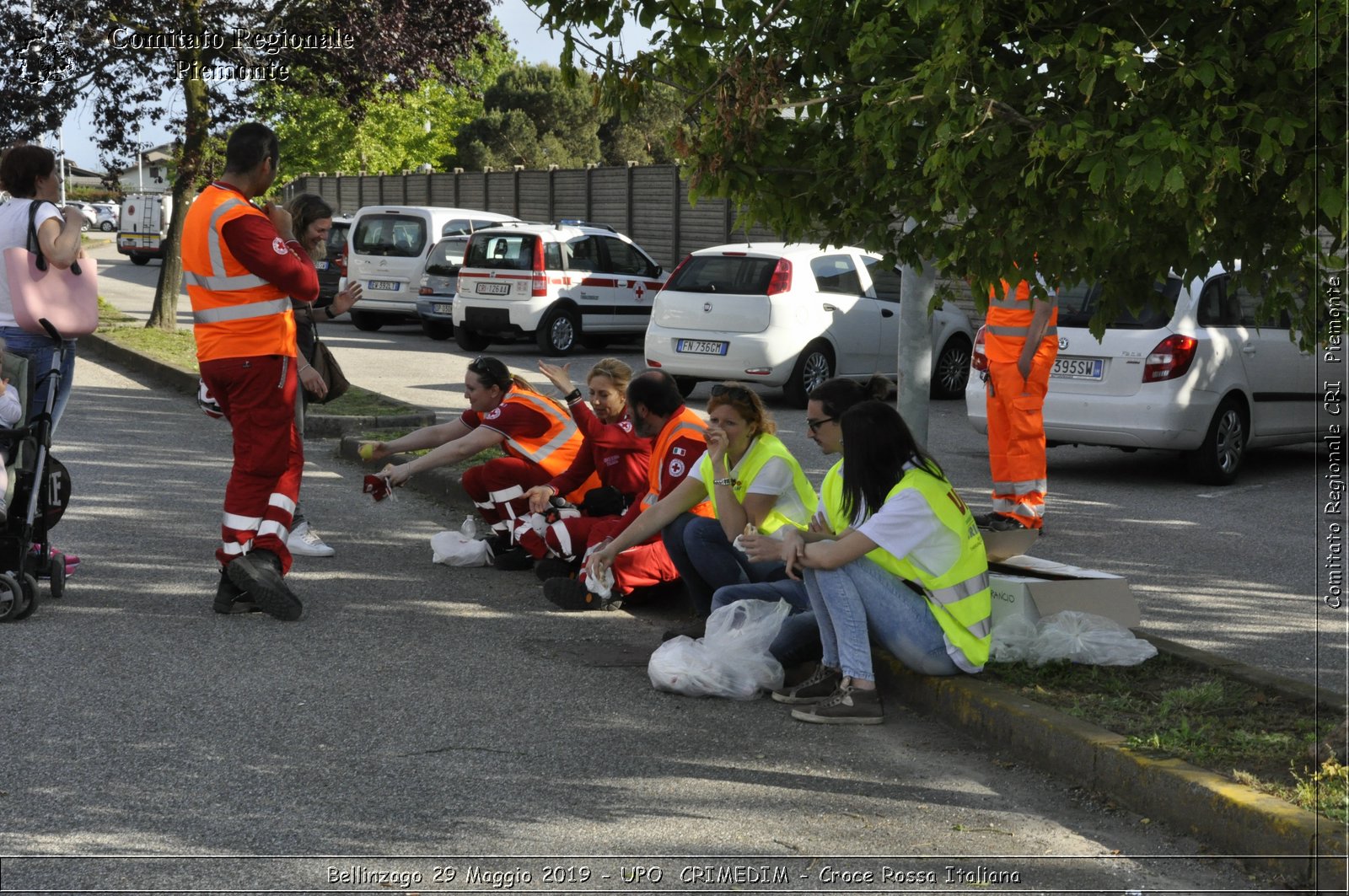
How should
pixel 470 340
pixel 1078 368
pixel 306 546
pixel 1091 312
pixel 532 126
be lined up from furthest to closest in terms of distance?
pixel 532 126
pixel 470 340
pixel 1078 368
pixel 1091 312
pixel 306 546

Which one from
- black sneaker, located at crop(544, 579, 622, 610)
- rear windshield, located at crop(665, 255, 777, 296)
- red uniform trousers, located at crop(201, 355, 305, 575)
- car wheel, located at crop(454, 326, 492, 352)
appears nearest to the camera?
red uniform trousers, located at crop(201, 355, 305, 575)

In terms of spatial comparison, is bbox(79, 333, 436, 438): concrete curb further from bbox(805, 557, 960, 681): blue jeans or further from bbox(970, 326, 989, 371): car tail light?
bbox(805, 557, 960, 681): blue jeans

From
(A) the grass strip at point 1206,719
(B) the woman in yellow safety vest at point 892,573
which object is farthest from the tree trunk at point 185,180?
(A) the grass strip at point 1206,719

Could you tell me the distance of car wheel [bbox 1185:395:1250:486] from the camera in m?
11.2

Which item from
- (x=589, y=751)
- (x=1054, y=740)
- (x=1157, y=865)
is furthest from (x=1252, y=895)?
(x=589, y=751)

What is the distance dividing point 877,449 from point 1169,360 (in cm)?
605

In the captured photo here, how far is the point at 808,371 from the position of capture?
51.6 ft

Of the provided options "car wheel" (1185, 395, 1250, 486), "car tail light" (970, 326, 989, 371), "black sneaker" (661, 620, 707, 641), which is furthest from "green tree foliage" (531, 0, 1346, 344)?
"car wheel" (1185, 395, 1250, 486)

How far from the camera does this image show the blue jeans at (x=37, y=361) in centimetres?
708

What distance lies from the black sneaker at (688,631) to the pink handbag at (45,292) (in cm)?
307

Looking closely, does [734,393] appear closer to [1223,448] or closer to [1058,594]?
[1058,594]

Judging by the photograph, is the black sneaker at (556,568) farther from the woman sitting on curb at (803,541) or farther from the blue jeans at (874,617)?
the blue jeans at (874,617)

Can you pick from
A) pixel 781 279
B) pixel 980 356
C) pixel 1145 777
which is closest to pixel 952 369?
pixel 781 279

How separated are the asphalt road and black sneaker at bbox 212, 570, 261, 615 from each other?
4.10 m
